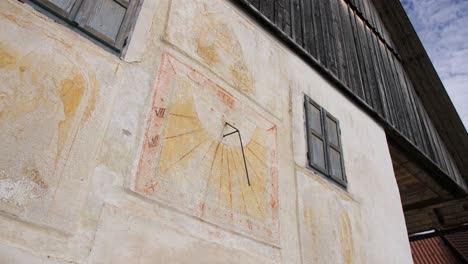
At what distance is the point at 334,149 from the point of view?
14.5 ft

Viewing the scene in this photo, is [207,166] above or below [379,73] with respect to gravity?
below

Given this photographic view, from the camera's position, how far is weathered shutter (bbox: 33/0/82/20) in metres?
2.42

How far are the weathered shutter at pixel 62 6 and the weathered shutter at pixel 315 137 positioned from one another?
258 cm

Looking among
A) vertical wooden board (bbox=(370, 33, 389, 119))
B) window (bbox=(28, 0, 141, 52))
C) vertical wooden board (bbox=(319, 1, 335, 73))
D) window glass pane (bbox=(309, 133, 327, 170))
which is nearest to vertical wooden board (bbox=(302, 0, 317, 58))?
vertical wooden board (bbox=(319, 1, 335, 73))

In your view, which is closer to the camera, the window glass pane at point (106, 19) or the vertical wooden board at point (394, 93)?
the window glass pane at point (106, 19)

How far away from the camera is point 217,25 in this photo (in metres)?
3.81

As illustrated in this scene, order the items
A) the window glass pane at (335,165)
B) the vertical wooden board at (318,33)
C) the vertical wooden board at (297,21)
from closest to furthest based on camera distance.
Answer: the window glass pane at (335,165) < the vertical wooden board at (297,21) < the vertical wooden board at (318,33)

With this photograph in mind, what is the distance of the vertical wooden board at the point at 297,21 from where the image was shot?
5070 millimetres

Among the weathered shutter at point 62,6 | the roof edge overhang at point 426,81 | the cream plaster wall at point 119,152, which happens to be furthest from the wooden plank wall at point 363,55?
the weathered shutter at point 62,6

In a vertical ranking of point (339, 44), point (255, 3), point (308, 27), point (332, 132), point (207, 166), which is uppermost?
point (339, 44)

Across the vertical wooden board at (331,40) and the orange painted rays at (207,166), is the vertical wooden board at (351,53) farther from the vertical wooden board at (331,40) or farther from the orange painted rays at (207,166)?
the orange painted rays at (207,166)

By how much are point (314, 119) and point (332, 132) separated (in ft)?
1.13

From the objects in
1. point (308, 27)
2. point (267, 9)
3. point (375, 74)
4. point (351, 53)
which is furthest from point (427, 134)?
point (267, 9)

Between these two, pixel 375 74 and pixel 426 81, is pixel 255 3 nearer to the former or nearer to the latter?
pixel 375 74
